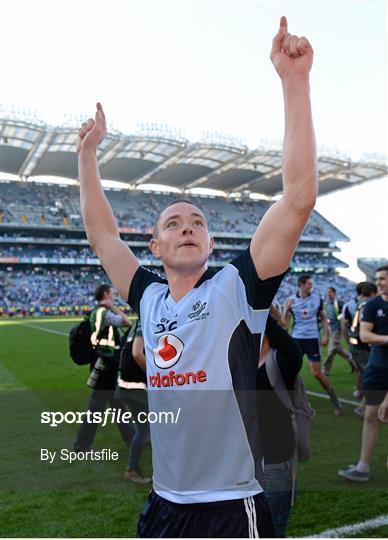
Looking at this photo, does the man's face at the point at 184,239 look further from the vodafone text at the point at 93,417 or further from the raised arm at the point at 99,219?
the vodafone text at the point at 93,417

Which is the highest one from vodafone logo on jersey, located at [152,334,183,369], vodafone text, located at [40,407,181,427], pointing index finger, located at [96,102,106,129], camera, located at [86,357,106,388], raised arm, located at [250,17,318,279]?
pointing index finger, located at [96,102,106,129]

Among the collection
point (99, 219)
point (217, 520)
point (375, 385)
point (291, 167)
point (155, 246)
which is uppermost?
point (291, 167)

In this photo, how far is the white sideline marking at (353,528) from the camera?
→ 3758 millimetres

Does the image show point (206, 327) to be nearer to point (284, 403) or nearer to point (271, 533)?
point (271, 533)

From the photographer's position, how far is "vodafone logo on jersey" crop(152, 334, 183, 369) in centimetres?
178

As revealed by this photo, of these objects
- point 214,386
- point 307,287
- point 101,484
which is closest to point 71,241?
Result: point 307,287

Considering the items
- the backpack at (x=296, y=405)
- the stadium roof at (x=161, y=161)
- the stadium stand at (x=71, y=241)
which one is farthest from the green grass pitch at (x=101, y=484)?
the stadium stand at (x=71, y=241)

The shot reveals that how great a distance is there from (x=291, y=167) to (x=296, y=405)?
155 centimetres

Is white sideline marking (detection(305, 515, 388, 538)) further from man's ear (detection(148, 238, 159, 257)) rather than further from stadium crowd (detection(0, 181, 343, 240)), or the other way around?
stadium crowd (detection(0, 181, 343, 240))

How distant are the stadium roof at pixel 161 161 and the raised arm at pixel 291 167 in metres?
38.7

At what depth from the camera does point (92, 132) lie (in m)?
2.39

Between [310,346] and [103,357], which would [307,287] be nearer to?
→ [310,346]

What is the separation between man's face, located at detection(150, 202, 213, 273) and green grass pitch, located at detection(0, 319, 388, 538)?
9.12 ft

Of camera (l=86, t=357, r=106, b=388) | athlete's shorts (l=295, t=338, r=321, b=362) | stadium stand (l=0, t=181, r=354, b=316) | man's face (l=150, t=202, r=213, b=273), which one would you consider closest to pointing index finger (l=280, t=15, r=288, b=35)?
man's face (l=150, t=202, r=213, b=273)
